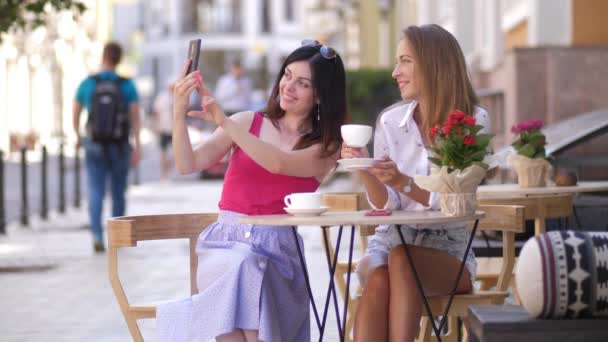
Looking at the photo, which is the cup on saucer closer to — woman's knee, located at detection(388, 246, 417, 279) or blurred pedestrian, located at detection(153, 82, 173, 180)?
woman's knee, located at detection(388, 246, 417, 279)

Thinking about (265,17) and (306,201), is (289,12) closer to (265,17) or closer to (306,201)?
(265,17)

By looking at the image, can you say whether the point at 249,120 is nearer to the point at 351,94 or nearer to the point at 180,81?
the point at 180,81

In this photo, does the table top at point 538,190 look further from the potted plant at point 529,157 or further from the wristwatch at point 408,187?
the wristwatch at point 408,187

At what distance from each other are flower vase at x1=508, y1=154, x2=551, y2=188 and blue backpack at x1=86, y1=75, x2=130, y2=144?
582 cm

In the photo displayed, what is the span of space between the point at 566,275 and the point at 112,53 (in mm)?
9206

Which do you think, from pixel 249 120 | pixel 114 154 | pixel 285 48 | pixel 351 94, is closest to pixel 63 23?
Result: pixel 351 94

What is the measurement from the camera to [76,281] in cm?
1054

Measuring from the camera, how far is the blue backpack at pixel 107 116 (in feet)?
40.5

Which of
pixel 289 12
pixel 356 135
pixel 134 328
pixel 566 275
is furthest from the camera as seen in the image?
pixel 289 12

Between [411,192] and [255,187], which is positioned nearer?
[411,192]

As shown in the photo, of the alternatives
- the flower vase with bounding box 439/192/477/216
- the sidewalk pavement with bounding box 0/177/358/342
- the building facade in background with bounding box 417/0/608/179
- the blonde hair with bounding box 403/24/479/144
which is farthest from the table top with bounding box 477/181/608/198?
the building facade in background with bounding box 417/0/608/179

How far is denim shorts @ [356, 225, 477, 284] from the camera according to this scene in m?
5.33

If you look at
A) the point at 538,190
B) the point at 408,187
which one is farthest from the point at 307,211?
the point at 538,190

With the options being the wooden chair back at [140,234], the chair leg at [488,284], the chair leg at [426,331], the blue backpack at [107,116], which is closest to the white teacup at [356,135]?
the chair leg at [426,331]
